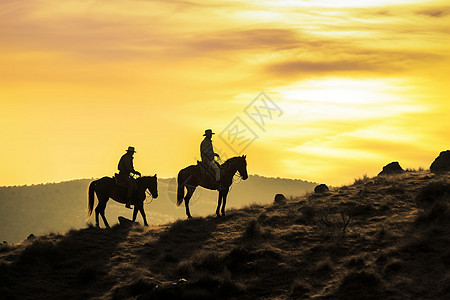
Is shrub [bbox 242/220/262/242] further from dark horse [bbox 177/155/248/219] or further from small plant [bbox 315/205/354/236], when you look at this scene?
dark horse [bbox 177/155/248/219]

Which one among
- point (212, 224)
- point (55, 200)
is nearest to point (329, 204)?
point (212, 224)

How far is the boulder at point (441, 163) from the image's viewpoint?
36.7 meters

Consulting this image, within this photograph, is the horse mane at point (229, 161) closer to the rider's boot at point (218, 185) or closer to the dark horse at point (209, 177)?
the dark horse at point (209, 177)

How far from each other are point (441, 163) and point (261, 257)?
61.6 ft

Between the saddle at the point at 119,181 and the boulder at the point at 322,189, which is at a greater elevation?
the saddle at the point at 119,181

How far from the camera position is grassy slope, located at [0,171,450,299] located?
20.8 m

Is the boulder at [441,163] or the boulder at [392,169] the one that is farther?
the boulder at [392,169]

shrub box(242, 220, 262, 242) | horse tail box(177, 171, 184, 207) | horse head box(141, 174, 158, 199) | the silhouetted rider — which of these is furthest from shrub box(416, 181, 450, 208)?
the silhouetted rider

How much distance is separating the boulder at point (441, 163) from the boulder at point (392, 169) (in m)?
2.92

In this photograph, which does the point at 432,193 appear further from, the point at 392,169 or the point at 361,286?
the point at 392,169

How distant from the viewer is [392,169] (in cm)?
4072

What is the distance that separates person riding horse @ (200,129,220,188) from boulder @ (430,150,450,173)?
15.1 metres

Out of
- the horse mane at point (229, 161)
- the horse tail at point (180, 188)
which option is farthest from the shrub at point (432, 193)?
the horse tail at point (180, 188)

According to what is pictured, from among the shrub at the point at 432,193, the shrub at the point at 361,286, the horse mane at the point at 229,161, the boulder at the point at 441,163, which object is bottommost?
the shrub at the point at 361,286
